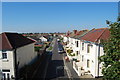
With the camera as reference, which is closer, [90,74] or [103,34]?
[103,34]

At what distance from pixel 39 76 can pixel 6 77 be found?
4225mm

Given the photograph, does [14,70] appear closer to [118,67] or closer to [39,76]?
[39,76]

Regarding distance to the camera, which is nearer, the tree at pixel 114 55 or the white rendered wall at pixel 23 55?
the tree at pixel 114 55

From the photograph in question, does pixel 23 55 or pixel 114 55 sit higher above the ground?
pixel 114 55

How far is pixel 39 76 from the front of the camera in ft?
44.8

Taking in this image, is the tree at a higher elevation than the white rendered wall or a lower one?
higher

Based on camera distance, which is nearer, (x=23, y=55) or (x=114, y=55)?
(x=114, y=55)

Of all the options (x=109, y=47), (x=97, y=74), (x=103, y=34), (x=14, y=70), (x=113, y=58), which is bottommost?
(x=97, y=74)

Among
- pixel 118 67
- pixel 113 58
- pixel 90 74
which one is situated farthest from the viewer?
pixel 90 74

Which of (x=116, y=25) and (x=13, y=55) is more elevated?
(x=116, y=25)

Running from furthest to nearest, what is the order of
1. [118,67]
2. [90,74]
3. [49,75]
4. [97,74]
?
[49,75] → [90,74] → [97,74] → [118,67]

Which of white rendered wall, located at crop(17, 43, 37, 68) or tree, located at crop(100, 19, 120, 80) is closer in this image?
tree, located at crop(100, 19, 120, 80)

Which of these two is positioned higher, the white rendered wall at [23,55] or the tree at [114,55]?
the tree at [114,55]

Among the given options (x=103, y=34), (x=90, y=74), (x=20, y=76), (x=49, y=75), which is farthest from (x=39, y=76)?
(x=103, y=34)
